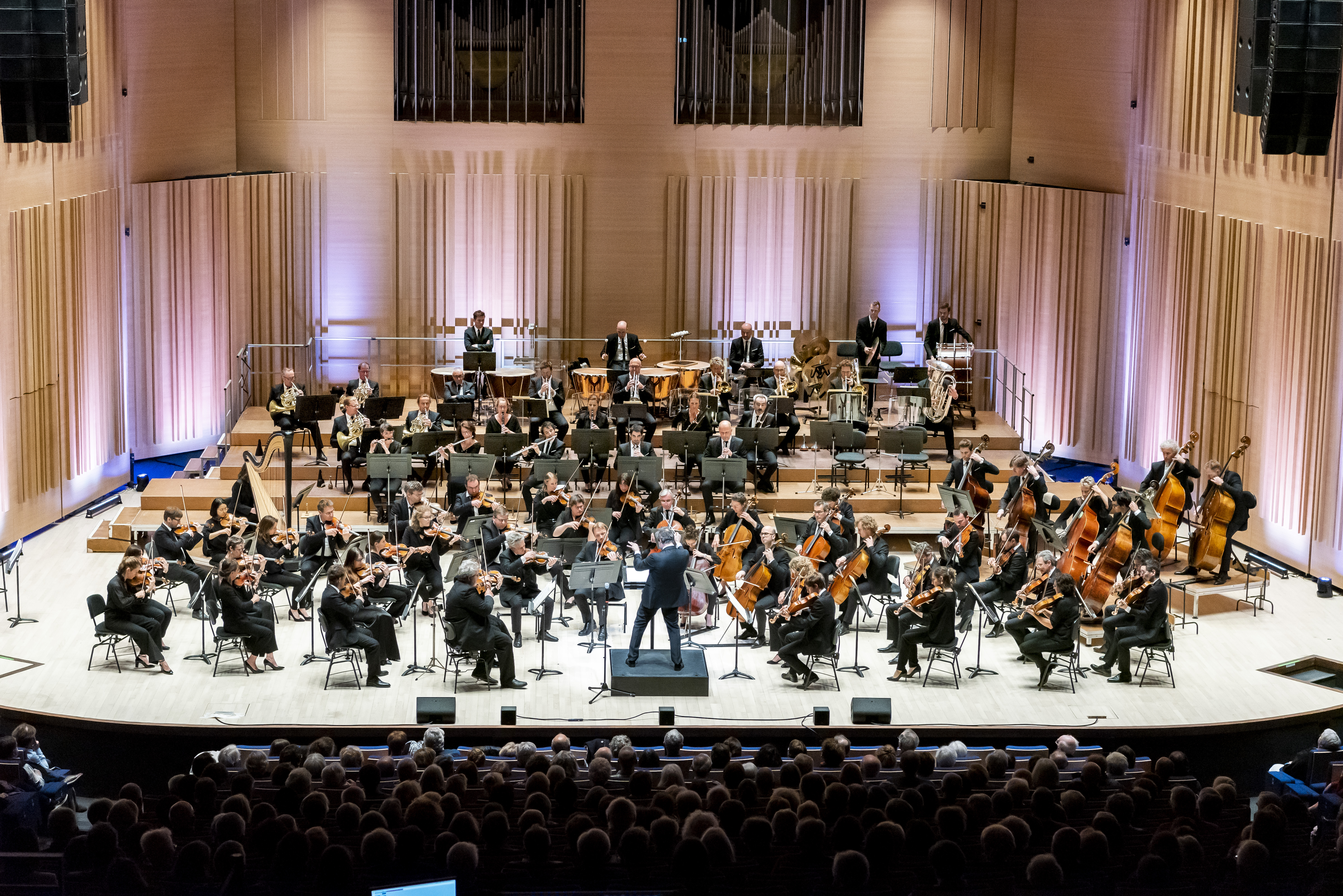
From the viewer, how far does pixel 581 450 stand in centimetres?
1571

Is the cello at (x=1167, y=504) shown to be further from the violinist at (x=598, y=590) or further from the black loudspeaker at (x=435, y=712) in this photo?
the black loudspeaker at (x=435, y=712)

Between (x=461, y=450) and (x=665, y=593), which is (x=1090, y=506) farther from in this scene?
(x=461, y=450)

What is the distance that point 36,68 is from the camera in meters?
11.6

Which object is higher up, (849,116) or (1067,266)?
(849,116)

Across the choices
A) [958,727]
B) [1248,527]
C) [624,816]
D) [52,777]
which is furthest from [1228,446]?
[52,777]

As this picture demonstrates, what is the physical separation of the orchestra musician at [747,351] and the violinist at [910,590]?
5.08m

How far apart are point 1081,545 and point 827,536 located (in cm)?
204

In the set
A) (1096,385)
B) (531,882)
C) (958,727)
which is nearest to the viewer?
(531,882)

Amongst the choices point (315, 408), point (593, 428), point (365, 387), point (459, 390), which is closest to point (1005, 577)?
point (593, 428)

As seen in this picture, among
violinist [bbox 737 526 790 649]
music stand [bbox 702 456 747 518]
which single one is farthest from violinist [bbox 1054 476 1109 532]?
music stand [bbox 702 456 747 518]

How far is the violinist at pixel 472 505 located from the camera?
564 inches

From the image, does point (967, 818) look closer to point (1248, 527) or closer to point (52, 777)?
point (52, 777)

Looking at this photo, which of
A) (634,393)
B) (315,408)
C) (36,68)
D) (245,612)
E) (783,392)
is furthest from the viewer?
(783,392)

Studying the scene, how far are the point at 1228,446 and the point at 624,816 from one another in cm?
992
